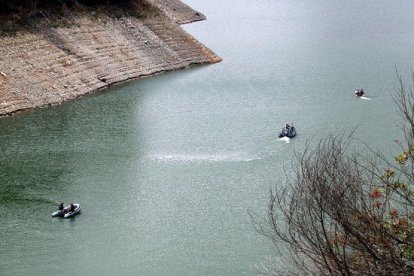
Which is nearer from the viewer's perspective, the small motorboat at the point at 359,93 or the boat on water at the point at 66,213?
the boat on water at the point at 66,213

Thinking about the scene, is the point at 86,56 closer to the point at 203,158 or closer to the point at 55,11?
the point at 55,11

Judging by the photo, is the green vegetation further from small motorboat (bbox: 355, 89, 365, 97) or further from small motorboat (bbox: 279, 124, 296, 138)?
small motorboat (bbox: 355, 89, 365, 97)

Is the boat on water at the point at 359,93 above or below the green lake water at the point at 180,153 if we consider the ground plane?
above

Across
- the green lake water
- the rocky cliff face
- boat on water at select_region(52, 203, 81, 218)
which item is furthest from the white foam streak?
the rocky cliff face

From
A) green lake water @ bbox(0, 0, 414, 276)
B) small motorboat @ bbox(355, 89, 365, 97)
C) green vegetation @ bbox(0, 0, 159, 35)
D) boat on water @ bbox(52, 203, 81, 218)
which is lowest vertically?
boat on water @ bbox(52, 203, 81, 218)

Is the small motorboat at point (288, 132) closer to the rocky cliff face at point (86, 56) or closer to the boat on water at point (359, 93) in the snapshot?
the boat on water at point (359, 93)

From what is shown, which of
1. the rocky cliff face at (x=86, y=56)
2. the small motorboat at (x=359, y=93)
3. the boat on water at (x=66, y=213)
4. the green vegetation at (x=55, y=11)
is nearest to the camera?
the boat on water at (x=66, y=213)

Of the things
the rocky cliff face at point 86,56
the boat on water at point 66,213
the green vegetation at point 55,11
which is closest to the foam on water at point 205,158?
the boat on water at point 66,213
